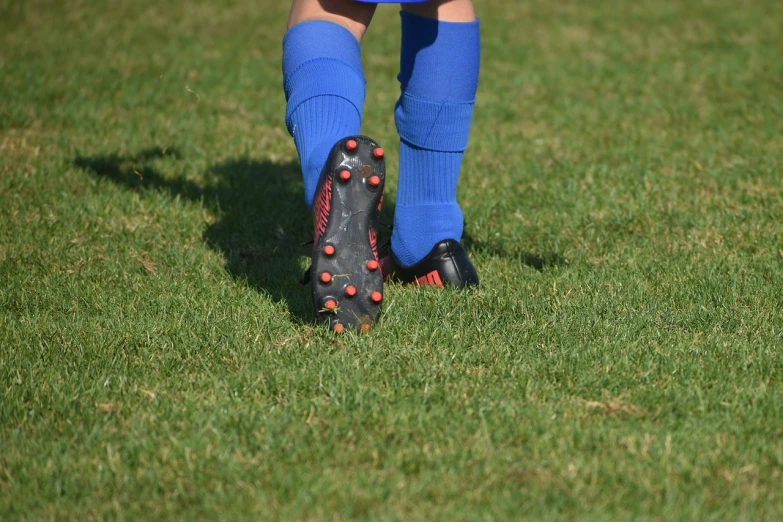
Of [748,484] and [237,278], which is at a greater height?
[748,484]

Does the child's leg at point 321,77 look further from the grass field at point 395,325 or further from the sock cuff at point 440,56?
the grass field at point 395,325

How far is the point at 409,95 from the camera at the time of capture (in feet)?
8.69

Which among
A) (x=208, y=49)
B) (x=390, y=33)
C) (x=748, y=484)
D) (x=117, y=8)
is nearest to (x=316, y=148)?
(x=748, y=484)

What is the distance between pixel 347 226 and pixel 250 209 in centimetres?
148

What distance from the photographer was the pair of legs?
2336 mm

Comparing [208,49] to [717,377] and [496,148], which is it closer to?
[496,148]

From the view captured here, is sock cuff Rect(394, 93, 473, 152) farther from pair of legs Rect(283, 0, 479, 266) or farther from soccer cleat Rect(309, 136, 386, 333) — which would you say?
soccer cleat Rect(309, 136, 386, 333)

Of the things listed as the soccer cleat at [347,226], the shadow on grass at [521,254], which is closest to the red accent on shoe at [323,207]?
the soccer cleat at [347,226]

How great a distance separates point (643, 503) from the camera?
168cm

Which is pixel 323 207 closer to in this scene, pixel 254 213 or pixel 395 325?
pixel 395 325

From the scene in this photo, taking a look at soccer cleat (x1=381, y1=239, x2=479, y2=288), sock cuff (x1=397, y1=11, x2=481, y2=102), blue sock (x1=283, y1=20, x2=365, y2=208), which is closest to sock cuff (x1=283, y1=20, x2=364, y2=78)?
blue sock (x1=283, y1=20, x2=365, y2=208)

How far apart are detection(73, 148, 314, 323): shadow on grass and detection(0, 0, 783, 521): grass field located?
0.01 m

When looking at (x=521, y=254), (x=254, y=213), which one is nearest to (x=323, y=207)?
(x=521, y=254)

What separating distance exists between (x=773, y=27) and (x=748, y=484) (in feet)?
19.4
